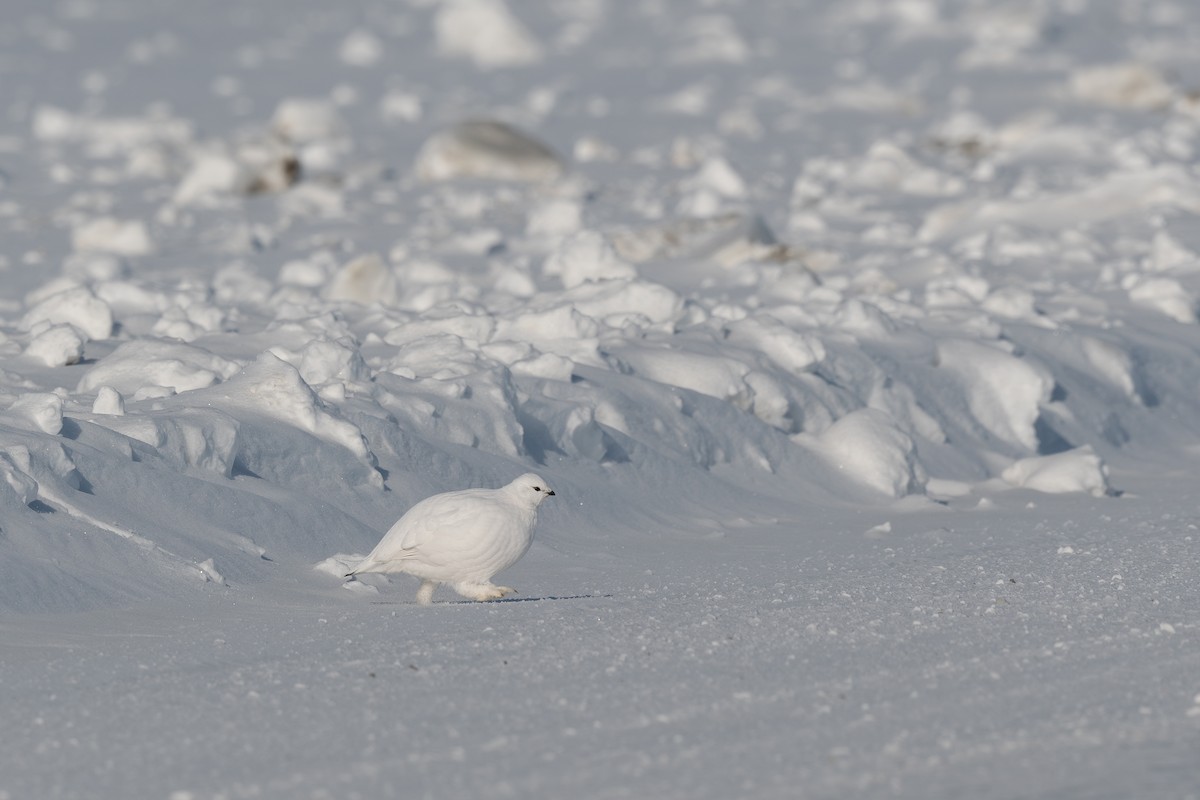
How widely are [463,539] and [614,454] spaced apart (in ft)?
4.84

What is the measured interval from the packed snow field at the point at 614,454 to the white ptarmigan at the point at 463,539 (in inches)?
4.4

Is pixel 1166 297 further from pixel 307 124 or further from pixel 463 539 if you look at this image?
pixel 307 124

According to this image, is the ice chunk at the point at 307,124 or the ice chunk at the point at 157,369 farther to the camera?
the ice chunk at the point at 307,124

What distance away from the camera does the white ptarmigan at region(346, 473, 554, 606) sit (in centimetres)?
383

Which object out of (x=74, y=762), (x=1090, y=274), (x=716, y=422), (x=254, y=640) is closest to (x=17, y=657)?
(x=254, y=640)

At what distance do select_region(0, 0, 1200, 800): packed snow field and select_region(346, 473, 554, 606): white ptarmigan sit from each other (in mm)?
111

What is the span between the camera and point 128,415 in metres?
4.57

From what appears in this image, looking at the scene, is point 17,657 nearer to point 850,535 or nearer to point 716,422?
point 850,535

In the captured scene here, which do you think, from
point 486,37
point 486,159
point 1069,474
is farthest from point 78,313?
point 486,37

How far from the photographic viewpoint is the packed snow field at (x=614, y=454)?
2889mm

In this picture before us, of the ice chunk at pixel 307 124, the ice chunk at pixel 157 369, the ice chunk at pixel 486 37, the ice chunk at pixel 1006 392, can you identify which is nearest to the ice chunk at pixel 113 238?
the ice chunk at pixel 307 124

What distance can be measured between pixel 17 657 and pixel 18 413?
45.2 inches

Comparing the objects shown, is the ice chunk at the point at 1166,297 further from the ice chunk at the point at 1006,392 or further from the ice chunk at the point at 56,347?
the ice chunk at the point at 56,347

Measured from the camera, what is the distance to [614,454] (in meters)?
5.25
